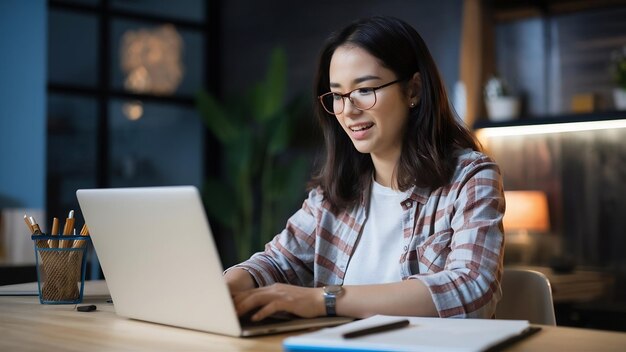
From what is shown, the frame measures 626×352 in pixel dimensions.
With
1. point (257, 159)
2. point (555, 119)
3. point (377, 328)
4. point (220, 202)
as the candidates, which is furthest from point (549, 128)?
point (377, 328)

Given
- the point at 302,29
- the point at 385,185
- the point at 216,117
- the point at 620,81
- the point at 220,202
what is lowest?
the point at 220,202

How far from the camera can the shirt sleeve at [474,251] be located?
1605 millimetres

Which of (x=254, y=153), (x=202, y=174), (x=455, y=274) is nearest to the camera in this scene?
(x=455, y=274)

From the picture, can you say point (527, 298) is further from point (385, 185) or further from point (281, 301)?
point (281, 301)

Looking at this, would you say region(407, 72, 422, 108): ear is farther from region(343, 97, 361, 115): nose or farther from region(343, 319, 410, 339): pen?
region(343, 319, 410, 339): pen

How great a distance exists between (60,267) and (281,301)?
0.63 meters

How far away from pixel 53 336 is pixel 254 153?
4.88 metres

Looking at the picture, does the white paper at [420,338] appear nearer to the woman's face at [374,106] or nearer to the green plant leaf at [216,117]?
the woman's face at [374,106]

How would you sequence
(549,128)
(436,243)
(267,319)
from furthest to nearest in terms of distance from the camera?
(549,128) < (436,243) < (267,319)

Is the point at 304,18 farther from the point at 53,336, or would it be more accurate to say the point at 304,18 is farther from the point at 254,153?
Result: the point at 53,336

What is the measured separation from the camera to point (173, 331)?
1479 mm

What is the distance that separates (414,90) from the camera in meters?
2.09

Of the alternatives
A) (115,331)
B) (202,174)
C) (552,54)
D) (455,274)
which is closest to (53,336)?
(115,331)

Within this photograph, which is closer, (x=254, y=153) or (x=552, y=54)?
(x=552, y=54)
